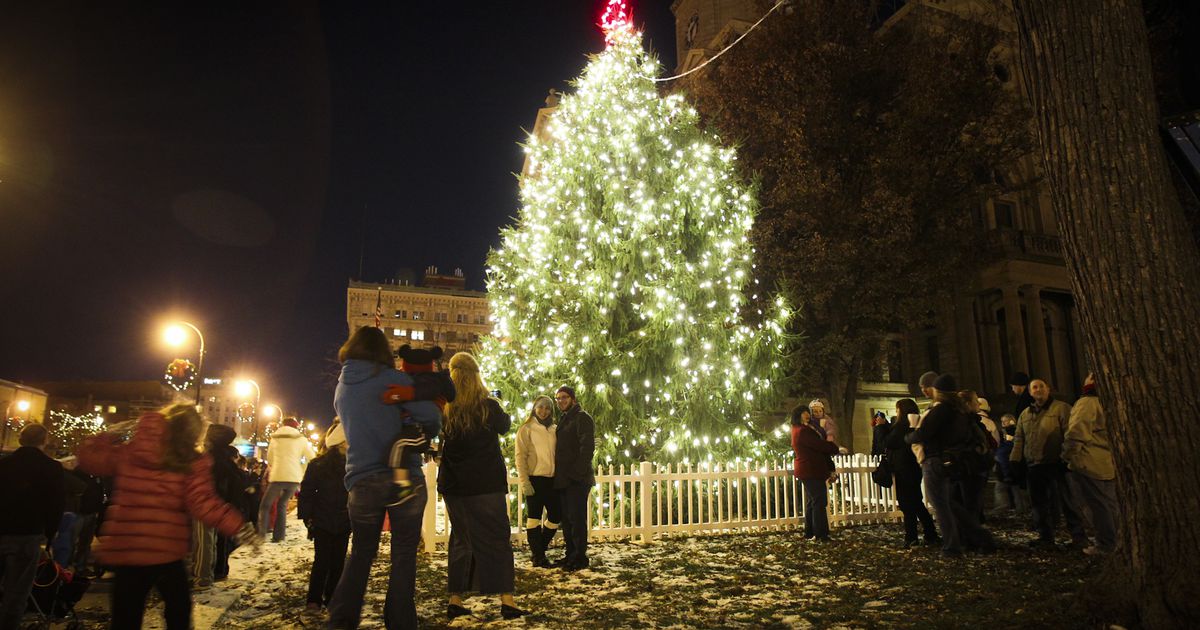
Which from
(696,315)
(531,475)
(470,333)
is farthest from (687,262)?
(470,333)

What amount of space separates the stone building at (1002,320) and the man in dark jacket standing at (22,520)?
30674mm

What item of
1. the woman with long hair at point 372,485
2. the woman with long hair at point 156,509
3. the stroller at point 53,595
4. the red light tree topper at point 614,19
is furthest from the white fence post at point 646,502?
the red light tree topper at point 614,19

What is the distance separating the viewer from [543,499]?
26.0 ft

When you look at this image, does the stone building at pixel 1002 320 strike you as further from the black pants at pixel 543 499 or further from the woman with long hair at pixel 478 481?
the woman with long hair at pixel 478 481

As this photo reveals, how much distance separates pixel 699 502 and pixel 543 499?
373 centimetres

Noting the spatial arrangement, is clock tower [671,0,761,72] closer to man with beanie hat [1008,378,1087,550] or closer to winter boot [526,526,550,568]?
man with beanie hat [1008,378,1087,550]

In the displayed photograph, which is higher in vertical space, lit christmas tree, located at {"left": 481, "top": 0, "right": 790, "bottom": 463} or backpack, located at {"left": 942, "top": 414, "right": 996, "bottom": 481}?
lit christmas tree, located at {"left": 481, "top": 0, "right": 790, "bottom": 463}

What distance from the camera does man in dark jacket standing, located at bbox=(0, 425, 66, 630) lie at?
5.09 meters

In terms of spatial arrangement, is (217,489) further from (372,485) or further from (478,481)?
(372,485)

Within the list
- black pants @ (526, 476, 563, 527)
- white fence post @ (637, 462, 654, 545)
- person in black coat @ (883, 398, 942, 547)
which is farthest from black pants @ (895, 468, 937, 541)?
black pants @ (526, 476, 563, 527)

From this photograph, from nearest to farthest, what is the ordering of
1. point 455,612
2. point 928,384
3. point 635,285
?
1. point 455,612
2. point 928,384
3. point 635,285

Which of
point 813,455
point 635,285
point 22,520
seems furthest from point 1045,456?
point 22,520

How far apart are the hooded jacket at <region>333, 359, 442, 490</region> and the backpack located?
6418mm

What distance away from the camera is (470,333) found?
85.8m
